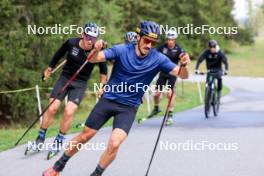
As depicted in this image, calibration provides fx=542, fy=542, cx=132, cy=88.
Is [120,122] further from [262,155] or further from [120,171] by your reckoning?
[262,155]

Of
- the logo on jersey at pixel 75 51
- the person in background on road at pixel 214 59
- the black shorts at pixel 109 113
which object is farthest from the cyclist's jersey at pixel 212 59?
the black shorts at pixel 109 113

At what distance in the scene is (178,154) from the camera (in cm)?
899

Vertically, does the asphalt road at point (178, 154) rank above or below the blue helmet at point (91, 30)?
below

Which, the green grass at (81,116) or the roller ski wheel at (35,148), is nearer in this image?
the roller ski wheel at (35,148)

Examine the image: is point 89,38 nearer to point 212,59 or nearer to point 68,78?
point 68,78

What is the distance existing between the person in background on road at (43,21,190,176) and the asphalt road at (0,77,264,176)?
3.33ft

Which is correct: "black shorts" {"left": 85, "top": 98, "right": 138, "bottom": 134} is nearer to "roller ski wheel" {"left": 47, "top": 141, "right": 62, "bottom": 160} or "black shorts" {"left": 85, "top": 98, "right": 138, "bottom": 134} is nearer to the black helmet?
"roller ski wheel" {"left": 47, "top": 141, "right": 62, "bottom": 160}

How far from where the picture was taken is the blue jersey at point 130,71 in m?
6.45

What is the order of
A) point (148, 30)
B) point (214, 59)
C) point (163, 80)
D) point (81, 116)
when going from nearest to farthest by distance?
point (148, 30), point (163, 80), point (214, 59), point (81, 116)

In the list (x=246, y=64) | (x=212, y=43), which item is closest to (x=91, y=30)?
(x=212, y=43)

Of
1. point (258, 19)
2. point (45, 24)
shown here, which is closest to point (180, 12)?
point (45, 24)

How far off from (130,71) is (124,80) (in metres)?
0.13

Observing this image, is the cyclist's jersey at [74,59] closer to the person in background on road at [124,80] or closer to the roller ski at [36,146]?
the roller ski at [36,146]

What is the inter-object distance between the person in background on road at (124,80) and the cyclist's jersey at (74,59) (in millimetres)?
2108
